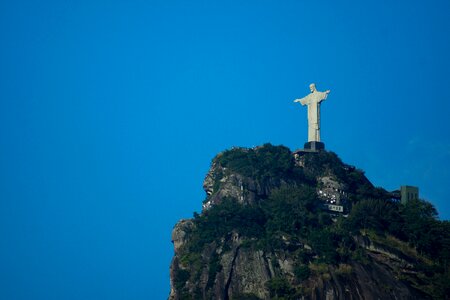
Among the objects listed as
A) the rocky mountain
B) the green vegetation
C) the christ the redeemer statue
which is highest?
the christ the redeemer statue

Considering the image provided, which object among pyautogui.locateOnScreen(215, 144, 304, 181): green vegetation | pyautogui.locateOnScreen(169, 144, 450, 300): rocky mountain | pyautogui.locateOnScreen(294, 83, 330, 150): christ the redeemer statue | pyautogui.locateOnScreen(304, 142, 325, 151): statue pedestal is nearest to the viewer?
pyautogui.locateOnScreen(169, 144, 450, 300): rocky mountain

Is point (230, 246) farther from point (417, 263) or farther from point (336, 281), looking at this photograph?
point (417, 263)

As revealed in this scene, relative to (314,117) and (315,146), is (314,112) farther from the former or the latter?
(315,146)

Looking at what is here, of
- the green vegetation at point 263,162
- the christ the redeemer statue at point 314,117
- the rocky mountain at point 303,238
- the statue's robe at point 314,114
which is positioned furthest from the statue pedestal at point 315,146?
the green vegetation at point 263,162

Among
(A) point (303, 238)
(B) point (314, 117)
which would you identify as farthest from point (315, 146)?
(A) point (303, 238)

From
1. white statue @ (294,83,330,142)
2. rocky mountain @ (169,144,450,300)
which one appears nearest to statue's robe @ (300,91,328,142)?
white statue @ (294,83,330,142)

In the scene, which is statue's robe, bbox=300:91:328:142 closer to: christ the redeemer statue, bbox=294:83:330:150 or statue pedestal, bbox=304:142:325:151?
christ the redeemer statue, bbox=294:83:330:150

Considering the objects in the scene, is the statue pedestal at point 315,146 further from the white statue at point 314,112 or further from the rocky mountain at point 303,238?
the rocky mountain at point 303,238
